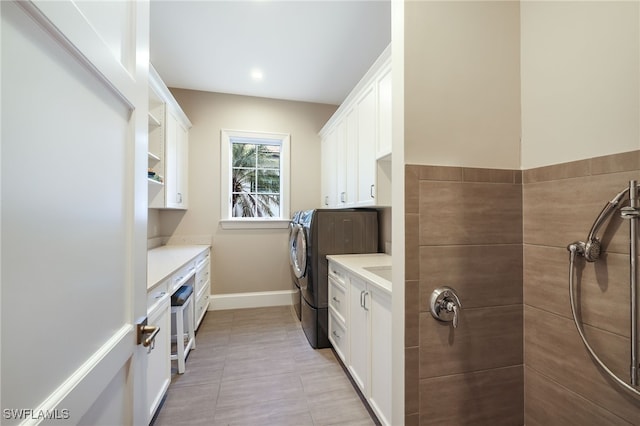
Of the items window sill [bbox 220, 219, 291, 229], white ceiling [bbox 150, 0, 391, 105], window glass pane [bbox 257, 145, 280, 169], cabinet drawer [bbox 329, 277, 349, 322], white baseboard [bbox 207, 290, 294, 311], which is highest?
white ceiling [bbox 150, 0, 391, 105]

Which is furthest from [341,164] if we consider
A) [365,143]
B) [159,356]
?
[159,356]

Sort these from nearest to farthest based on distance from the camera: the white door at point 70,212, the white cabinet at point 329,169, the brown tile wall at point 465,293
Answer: the white door at point 70,212, the brown tile wall at point 465,293, the white cabinet at point 329,169

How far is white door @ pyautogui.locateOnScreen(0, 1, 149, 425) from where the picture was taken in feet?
1.20

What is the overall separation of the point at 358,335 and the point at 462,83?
153 centimetres

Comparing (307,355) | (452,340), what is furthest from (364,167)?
(307,355)

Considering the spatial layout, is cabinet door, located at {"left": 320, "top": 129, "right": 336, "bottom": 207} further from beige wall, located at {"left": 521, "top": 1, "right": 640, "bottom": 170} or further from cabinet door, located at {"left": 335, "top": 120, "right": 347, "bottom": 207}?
beige wall, located at {"left": 521, "top": 1, "right": 640, "bottom": 170}

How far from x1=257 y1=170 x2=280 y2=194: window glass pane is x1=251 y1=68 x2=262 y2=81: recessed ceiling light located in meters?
1.18

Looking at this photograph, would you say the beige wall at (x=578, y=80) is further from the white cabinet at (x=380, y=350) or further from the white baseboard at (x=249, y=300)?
the white baseboard at (x=249, y=300)

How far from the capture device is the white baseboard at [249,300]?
3.20m

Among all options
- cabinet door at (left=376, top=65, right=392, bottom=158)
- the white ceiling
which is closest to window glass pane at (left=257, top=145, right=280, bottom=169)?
the white ceiling

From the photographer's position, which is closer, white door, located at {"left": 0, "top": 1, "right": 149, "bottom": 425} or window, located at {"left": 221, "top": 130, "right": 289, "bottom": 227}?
white door, located at {"left": 0, "top": 1, "right": 149, "bottom": 425}

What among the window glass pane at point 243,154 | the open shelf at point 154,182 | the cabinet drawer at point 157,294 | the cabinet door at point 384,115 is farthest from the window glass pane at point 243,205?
the cabinet door at point 384,115

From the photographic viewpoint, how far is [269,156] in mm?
3602

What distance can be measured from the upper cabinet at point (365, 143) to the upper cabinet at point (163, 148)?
5.69ft
